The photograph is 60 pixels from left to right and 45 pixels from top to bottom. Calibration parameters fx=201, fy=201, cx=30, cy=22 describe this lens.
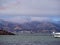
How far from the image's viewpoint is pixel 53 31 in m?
5.46

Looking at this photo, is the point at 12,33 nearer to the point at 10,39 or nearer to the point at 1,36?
the point at 1,36

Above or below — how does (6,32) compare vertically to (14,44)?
above

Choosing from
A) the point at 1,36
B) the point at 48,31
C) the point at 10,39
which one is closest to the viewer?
the point at 48,31

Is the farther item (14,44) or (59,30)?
(14,44)

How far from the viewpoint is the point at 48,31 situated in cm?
542

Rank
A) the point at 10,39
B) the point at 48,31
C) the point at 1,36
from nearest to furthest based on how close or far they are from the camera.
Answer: the point at 48,31 → the point at 1,36 → the point at 10,39

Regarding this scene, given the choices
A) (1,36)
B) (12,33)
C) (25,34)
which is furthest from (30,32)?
(1,36)

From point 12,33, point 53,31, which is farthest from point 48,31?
point 12,33

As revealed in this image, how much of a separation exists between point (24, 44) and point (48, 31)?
1020 mm

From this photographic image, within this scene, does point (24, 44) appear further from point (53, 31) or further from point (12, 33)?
point (53, 31)

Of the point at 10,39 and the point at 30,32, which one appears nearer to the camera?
the point at 30,32

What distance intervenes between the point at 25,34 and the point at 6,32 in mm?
551

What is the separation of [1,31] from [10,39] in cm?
151

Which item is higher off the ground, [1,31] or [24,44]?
[1,31]
